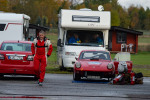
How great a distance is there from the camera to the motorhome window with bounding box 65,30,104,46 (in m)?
24.9

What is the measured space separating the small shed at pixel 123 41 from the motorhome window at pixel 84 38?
123 feet

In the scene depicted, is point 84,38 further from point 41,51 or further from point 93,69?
point 41,51

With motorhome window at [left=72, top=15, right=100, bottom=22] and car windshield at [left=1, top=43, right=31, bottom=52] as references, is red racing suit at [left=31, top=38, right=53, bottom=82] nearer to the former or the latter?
car windshield at [left=1, top=43, right=31, bottom=52]

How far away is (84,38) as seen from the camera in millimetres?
25172

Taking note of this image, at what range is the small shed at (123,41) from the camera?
62825 millimetres

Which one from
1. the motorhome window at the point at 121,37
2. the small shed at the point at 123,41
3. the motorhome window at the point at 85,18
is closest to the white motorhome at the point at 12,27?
the motorhome window at the point at 85,18

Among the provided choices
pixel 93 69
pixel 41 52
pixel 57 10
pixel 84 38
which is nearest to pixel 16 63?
pixel 41 52

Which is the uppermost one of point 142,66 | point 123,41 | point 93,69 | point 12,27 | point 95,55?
point 12,27

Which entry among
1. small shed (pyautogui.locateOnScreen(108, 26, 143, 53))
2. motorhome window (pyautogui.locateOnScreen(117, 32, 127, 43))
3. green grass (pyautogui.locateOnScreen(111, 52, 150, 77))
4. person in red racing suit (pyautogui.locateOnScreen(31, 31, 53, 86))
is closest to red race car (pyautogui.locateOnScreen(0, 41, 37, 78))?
person in red racing suit (pyautogui.locateOnScreen(31, 31, 53, 86))

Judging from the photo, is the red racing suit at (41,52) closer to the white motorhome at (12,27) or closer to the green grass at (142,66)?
the green grass at (142,66)

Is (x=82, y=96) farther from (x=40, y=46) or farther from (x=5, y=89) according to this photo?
(x=40, y=46)

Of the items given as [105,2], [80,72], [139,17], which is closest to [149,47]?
[80,72]

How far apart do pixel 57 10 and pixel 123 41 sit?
49.5 m

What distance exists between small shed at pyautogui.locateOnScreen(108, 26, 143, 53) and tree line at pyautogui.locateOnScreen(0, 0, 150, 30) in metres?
17.7
